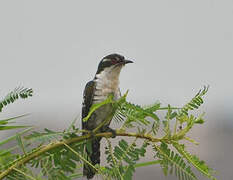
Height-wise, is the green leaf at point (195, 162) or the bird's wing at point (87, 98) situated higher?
the green leaf at point (195, 162)

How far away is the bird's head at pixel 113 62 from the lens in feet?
14.1

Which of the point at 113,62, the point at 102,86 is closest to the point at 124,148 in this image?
the point at 102,86

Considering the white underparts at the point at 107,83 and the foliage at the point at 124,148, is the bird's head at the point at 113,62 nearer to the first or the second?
the white underparts at the point at 107,83

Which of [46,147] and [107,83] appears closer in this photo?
[46,147]

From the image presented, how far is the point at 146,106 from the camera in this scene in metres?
1.97

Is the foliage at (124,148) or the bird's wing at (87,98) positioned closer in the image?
the foliage at (124,148)

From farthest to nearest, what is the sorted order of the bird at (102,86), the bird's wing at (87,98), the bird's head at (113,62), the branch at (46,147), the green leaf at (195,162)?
the bird's head at (113,62) < the bird's wing at (87,98) < the bird at (102,86) < the green leaf at (195,162) < the branch at (46,147)

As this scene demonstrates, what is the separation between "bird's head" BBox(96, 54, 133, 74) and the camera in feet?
14.1

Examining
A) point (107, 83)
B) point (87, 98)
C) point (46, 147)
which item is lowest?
point (87, 98)

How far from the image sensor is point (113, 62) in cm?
438

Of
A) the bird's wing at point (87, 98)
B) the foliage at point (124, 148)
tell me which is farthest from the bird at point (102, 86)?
Result: the foliage at point (124, 148)

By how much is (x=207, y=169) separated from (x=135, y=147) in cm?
25

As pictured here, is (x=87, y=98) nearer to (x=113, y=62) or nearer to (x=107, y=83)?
(x=107, y=83)

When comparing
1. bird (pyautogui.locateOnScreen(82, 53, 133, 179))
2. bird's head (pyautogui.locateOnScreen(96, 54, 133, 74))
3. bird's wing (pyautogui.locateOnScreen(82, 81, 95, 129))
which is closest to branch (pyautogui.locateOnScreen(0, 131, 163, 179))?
bird (pyautogui.locateOnScreen(82, 53, 133, 179))
